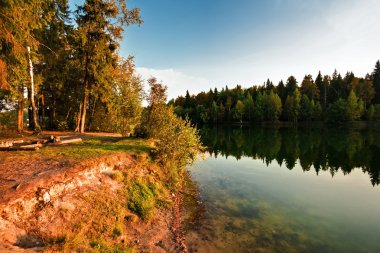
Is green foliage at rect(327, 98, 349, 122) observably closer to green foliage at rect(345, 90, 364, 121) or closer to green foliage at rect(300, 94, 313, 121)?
green foliage at rect(345, 90, 364, 121)

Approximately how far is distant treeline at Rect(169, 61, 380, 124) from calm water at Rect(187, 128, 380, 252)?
200 feet

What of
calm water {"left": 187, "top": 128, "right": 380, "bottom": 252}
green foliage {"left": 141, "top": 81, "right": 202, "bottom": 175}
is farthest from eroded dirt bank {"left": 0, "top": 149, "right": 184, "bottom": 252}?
green foliage {"left": 141, "top": 81, "right": 202, "bottom": 175}

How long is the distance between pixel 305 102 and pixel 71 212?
304 ft

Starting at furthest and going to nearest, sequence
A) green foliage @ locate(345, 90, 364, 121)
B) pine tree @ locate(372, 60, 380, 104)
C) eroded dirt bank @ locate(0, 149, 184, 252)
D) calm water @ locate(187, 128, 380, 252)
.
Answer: pine tree @ locate(372, 60, 380, 104) → green foliage @ locate(345, 90, 364, 121) → calm water @ locate(187, 128, 380, 252) → eroded dirt bank @ locate(0, 149, 184, 252)

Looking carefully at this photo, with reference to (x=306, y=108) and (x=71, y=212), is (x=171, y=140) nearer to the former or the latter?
(x=71, y=212)

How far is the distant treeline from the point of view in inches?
3108

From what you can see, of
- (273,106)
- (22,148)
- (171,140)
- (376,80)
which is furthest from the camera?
(376,80)

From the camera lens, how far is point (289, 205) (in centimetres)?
1418

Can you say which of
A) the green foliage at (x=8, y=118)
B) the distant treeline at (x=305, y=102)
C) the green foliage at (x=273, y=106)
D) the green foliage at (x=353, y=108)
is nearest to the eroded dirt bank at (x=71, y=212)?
the green foliage at (x=8, y=118)

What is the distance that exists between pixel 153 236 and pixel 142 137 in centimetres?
1264

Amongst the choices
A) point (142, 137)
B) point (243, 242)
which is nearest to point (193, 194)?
point (243, 242)

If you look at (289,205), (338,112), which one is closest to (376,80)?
(338,112)

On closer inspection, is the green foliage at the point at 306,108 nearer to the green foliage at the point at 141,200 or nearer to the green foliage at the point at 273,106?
the green foliage at the point at 273,106

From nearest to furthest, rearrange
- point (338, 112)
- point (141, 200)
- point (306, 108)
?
1. point (141, 200)
2. point (338, 112)
3. point (306, 108)
